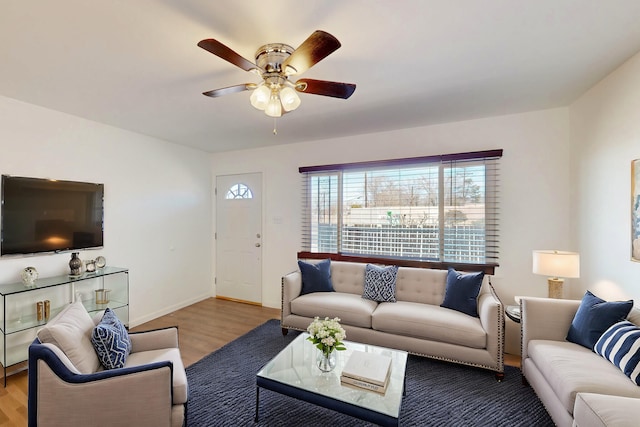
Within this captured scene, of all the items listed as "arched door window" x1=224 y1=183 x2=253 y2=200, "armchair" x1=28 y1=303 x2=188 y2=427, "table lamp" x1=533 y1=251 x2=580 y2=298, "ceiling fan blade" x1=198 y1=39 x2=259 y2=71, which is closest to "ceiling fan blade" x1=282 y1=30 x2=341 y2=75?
"ceiling fan blade" x1=198 y1=39 x2=259 y2=71

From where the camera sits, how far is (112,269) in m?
3.23

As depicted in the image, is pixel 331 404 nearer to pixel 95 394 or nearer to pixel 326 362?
pixel 326 362

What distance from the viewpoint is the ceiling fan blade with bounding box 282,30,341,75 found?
4.32 feet

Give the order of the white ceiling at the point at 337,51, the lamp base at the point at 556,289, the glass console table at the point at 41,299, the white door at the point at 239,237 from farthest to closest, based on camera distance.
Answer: the white door at the point at 239,237, the lamp base at the point at 556,289, the glass console table at the point at 41,299, the white ceiling at the point at 337,51

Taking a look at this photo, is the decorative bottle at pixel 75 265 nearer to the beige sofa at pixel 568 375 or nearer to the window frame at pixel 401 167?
the window frame at pixel 401 167

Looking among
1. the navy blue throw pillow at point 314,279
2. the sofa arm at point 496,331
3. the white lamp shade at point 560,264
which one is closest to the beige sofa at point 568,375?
the sofa arm at point 496,331

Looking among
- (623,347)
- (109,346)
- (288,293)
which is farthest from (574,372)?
(109,346)

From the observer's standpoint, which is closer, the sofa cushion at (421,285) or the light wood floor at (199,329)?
the light wood floor at (199,329)

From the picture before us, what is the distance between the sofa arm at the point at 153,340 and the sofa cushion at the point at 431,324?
70.7 inches

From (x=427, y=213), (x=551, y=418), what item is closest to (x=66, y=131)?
(x=427, y=213)

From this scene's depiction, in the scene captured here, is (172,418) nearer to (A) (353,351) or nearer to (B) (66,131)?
(A) (353,351)

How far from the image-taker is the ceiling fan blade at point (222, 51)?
136cm

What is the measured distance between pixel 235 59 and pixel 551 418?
119 inches

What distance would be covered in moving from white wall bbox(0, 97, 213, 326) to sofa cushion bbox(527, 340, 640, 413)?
14.3 ft
